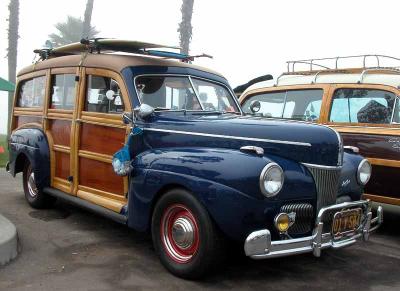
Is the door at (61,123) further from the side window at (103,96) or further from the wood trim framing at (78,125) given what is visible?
the side window at (103,96)

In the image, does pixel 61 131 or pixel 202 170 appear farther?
pixel 61 131

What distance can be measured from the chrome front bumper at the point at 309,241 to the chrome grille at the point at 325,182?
0.45ft

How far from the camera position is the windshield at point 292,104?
653cm

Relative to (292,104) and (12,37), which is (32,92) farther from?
(12,37)

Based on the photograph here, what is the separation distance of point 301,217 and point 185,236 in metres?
0.98

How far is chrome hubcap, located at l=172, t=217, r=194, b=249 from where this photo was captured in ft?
13.0

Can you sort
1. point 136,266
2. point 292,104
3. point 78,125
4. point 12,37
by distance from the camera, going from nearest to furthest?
point 136,266 → point 78,125 → point 292,104 → point 12,37

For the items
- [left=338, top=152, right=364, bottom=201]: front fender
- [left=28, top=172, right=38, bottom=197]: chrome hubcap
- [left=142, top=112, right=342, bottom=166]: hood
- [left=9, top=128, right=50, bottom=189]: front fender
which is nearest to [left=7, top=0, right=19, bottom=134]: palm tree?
[left=9, top=128, right=50, bottom=189]: front fender

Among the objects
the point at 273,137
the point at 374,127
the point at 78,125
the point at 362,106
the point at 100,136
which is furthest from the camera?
the point at 362,106

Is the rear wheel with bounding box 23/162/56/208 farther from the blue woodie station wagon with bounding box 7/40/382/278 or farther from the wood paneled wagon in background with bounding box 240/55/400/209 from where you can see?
the wood paneled wagon in background with bounding box 240/55/400/209

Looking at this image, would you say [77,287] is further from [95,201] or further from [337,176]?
[337,176]

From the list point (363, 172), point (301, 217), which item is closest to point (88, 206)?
point (301, 217)

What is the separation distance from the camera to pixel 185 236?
13.0 ft

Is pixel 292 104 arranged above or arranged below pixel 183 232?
above
